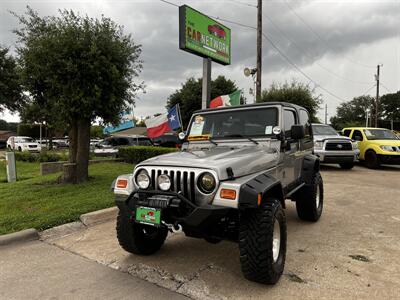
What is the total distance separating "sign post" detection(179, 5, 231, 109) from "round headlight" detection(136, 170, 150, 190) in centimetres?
680

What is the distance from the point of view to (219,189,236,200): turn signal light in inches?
107

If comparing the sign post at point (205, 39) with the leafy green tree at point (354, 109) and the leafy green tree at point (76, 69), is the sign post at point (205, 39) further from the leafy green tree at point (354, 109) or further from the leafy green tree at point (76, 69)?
the leafy green tree at point (354, 109)

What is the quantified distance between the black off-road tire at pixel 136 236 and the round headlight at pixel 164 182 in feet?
2.10

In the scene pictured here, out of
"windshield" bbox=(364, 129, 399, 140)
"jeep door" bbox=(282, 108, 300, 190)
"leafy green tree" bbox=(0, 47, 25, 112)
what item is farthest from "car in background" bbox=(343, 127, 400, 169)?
"leafy green tree" bbox=(0, 47, 25, 112)

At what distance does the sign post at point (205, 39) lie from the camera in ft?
30.7

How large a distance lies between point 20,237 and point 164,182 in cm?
270

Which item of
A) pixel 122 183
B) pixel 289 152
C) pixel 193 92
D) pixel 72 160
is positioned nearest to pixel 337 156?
pixel 289 152

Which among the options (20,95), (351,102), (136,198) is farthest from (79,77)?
(351,102)

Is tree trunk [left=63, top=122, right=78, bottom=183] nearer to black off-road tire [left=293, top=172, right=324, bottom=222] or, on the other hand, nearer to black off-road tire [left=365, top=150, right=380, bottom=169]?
black off-road tire [left=293, top=172, right=324, bottom=222]

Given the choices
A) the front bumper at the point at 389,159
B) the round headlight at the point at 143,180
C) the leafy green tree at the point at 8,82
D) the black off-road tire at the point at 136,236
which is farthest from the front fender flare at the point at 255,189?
the leafy green tree at the point at 8,82

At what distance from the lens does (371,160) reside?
12.4m

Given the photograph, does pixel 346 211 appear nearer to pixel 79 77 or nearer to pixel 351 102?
pixel 79 77

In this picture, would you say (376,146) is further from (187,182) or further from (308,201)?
(187,182)

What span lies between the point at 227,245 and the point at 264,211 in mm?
1354
